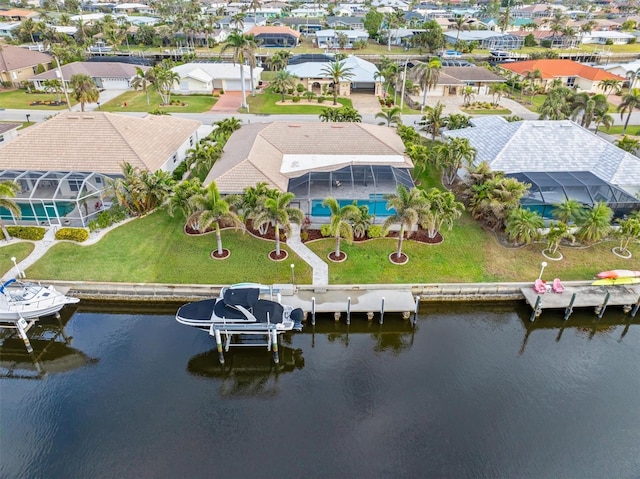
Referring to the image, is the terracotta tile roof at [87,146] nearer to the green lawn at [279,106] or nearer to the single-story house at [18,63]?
the green lawn at [279,106]

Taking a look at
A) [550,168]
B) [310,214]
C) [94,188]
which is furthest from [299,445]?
[550,168]

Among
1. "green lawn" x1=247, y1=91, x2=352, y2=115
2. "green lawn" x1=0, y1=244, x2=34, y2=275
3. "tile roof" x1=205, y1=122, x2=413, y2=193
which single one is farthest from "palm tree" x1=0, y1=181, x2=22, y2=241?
"green lawn" x1=247, y1=91, x2=352, y2=115

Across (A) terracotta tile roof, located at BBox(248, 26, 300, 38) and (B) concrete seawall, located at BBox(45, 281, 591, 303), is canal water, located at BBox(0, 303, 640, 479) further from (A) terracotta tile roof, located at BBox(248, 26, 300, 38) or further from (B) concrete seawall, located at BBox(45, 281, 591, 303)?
(A) terracotta tile roof, located at BBox(248, 26, 300, 38)

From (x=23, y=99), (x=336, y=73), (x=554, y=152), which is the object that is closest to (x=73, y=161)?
(x=336, y=73)

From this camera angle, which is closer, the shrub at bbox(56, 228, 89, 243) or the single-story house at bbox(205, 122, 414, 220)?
the shrub at bbox(56, 228, 89, 243)

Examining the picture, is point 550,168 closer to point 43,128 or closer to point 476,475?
point 476,475

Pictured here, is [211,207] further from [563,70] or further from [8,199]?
[563,70]
